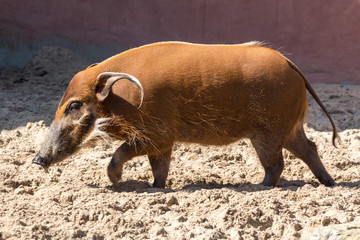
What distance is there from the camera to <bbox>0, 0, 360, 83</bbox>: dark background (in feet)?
22.3

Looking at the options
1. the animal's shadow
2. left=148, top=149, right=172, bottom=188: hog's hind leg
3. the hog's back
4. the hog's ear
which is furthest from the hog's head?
left=148, top=149, right=172, bottom=188: hog's hind leg

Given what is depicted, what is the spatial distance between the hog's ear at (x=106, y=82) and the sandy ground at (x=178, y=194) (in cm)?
64

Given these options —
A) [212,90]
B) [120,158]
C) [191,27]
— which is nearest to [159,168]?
[120,158]

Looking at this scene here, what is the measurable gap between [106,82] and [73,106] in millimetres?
294

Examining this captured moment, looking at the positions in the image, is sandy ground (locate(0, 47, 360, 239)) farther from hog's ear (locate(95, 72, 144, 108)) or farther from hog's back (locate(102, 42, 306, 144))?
hog's ear (locate(95, 72, 144, 108))

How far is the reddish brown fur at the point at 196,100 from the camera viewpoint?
12.5ft

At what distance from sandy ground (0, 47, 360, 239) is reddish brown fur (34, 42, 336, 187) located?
0.31 meters

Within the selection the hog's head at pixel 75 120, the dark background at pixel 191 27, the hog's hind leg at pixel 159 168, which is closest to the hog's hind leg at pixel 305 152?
the hog's hind leg at pixel 159 168

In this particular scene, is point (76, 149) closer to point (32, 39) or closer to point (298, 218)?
point (298, 218)

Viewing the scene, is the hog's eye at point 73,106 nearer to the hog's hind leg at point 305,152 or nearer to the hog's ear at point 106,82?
the hog's ear at point 106,82

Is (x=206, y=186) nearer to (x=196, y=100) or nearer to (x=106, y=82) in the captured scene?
(x=196, y=100)

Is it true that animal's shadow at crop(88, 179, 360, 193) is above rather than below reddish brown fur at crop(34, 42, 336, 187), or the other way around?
below

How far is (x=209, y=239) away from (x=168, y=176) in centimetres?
142

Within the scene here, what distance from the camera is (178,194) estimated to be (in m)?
3.54
